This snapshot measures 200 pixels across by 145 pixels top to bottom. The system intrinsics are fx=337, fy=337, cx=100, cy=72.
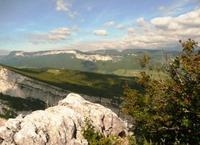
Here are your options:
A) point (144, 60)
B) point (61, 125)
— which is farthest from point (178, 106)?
point (61, 125)

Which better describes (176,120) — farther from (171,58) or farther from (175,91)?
(171,58)

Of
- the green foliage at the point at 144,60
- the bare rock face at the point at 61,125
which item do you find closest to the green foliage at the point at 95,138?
the bare rock face at the point at 61,125

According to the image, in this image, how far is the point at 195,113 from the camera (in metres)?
45.1

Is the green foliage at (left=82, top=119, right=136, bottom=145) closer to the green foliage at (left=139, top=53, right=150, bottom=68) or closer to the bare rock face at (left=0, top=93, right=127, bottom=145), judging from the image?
the bare rock face at (left=0, top=93, right=127, bottom=145)

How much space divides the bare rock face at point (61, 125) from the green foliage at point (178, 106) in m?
20.7

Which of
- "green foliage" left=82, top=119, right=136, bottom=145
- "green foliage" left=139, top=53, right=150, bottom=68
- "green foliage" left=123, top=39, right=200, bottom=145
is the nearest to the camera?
"green foliage" left=123, top=39, right=200, bottom=145

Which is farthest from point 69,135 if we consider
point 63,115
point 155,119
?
point 155,119

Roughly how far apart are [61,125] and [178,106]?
1281 inches

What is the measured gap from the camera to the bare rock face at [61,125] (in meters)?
65.9

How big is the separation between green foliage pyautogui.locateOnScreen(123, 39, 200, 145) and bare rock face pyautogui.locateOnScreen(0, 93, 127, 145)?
67.9 feet

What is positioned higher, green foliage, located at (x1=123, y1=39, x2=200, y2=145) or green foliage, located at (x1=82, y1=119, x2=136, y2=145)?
green foliage, located at (x1=123, y1=39, x2=200, y2=145)

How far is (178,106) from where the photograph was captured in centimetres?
4856

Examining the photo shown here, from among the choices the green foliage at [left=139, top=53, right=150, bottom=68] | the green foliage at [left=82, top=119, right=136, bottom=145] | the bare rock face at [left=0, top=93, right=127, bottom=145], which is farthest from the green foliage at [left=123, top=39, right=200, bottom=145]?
the bare rock face at [left=0, top=93, right=127, bottom=145]

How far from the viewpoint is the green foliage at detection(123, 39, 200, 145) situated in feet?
149
